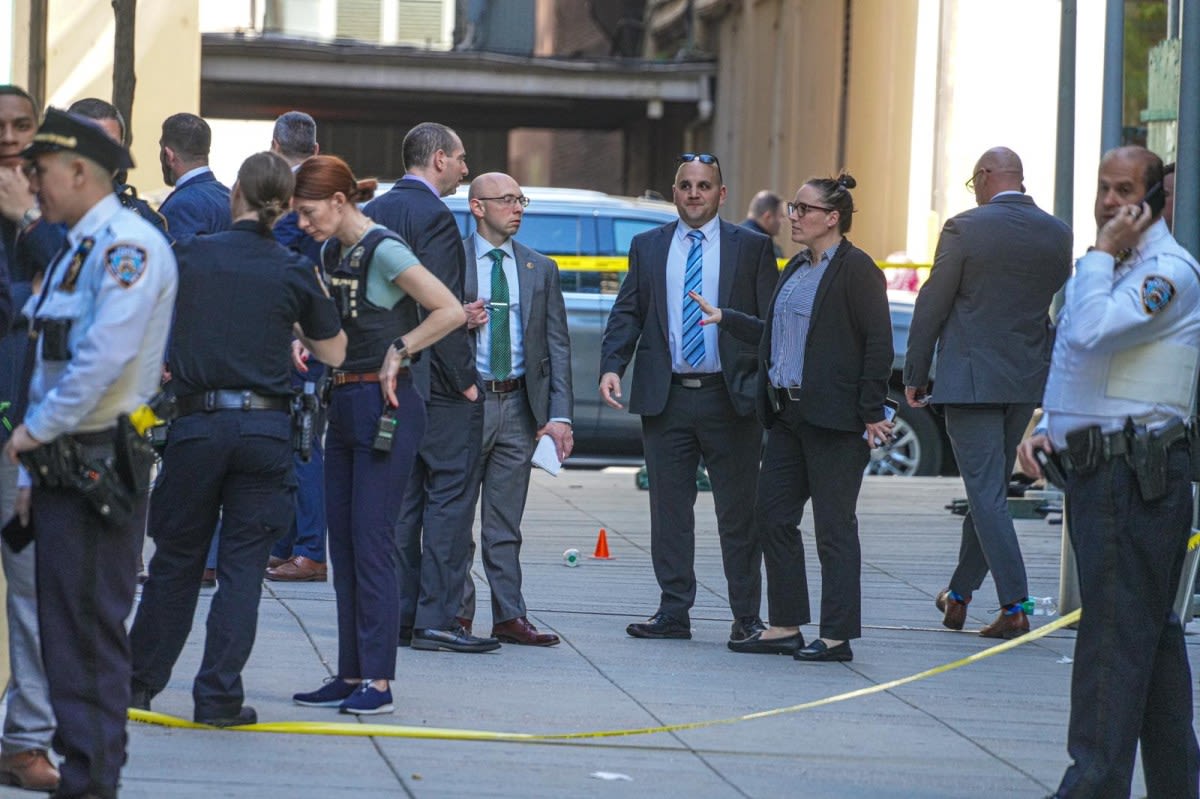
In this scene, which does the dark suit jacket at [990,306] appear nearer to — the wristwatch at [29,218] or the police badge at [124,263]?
the wristwatch at [29,218]

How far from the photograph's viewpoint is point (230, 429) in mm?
6027

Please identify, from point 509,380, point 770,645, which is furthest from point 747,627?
point 509,380

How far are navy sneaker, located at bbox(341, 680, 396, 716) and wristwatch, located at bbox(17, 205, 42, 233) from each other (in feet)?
6.28

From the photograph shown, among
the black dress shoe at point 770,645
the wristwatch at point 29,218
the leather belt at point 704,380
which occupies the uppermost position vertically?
the wristwatch at point 29,218

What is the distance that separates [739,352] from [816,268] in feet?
1.68

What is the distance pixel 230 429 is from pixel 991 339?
3.97 meters

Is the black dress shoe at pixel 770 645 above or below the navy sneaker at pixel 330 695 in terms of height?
below

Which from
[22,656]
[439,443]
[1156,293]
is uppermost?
[1156,293]

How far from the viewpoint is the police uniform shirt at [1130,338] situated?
5348 mm

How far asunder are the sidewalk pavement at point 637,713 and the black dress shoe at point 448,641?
0.06 meters

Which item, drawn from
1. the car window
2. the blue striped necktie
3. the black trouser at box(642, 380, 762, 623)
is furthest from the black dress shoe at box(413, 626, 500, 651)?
the car window

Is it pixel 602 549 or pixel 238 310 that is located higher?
pixel 238 310

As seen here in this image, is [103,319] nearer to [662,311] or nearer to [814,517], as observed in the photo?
[814,517]

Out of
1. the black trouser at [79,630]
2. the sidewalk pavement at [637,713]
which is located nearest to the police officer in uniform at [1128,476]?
the sidewalk pavement at [637,713]
